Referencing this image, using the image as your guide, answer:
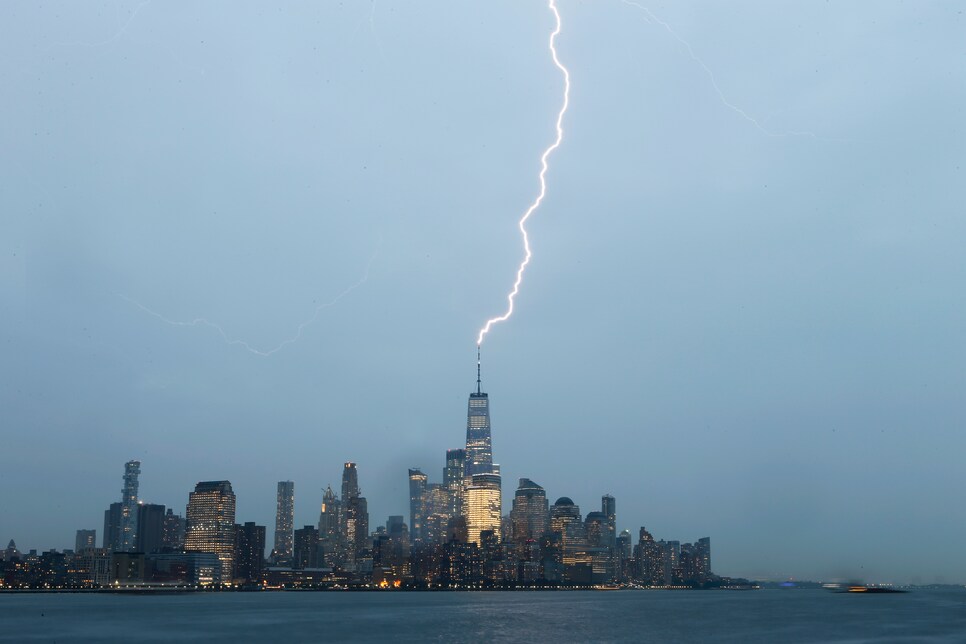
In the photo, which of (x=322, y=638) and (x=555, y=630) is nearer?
(x=322, y=638)

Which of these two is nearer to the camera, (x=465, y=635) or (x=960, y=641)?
(x=960, y=641)

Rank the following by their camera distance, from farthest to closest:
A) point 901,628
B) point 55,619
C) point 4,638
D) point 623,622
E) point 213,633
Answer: point 55,619
point 623,622
point 901,628
point 213,633
point 4,638

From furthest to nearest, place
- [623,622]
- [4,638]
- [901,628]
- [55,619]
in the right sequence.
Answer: [55,619], [623,622], [901,628], [4,638]

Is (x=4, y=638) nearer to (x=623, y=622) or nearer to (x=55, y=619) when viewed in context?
(x=55, y=619)

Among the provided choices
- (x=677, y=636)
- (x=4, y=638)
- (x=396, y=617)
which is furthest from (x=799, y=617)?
(x=4, y=638)

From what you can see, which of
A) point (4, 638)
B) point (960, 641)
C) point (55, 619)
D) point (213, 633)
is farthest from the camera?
point (55, 619)

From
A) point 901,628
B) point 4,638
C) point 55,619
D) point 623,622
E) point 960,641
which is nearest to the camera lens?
point 960,641

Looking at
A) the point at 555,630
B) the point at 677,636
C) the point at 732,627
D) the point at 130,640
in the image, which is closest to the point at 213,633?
the point at 130,640

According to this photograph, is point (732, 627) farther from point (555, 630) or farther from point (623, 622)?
point (555, 630)
